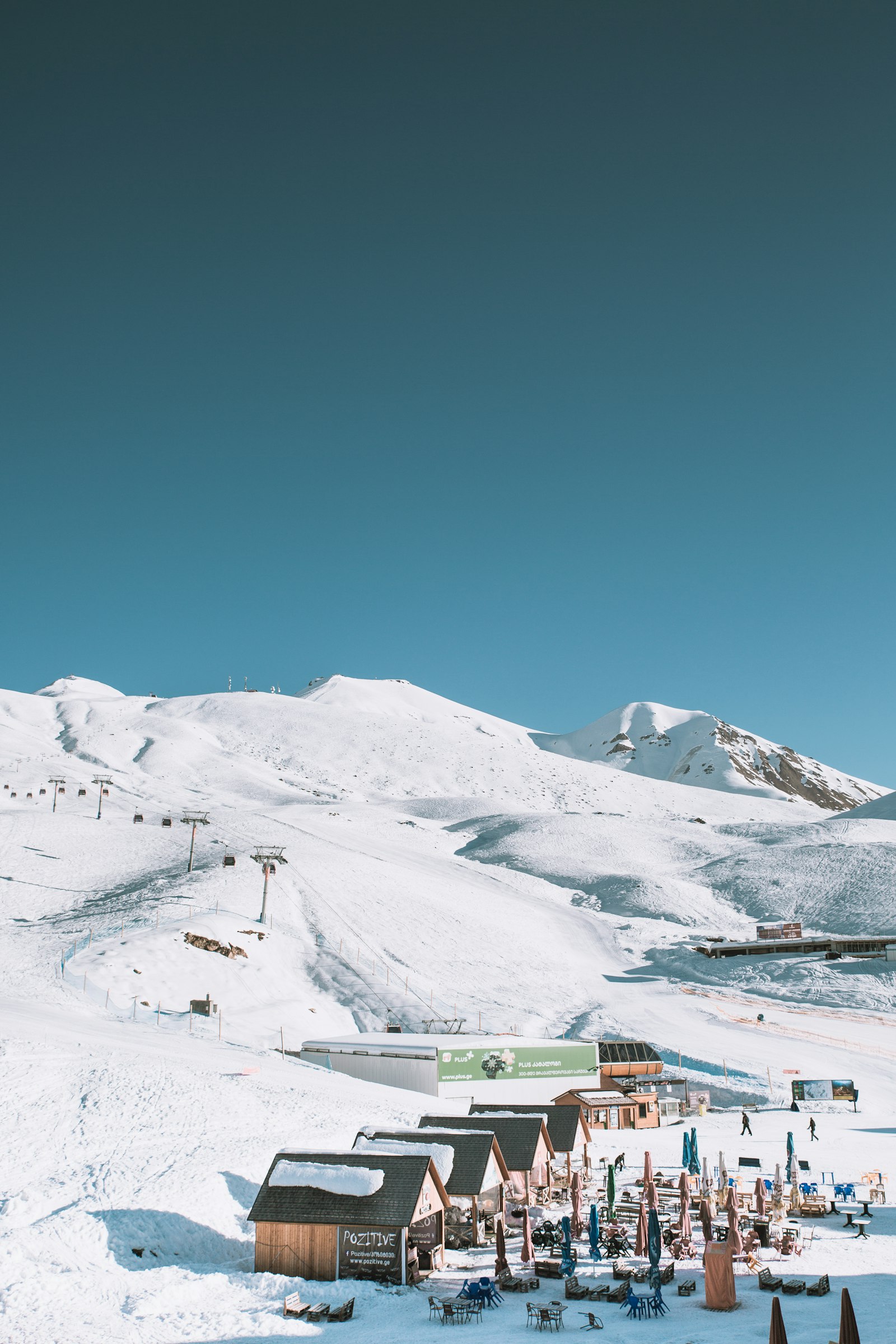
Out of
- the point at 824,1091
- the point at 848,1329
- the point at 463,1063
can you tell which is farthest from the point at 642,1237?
the point at 824,1091

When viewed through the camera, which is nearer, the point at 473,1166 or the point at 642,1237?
the point at 642,1237

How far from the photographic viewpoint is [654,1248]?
21.0 m

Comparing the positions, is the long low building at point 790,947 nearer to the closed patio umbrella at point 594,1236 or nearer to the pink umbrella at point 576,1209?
the pink umbrella at point 576,1209

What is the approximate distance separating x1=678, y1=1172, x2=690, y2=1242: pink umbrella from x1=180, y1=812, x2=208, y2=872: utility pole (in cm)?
5793

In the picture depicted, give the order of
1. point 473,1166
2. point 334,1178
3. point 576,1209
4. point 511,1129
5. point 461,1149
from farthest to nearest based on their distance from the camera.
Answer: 1. point 511,1129
2. point 461,1149
3. point 473,1166
4. point 576,1209
5. point 334,1178

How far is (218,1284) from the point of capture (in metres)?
21.5

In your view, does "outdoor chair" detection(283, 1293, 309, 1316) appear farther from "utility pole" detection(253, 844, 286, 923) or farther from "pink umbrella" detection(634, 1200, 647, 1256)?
"utility pole" detection(253, 844, 286, 923)

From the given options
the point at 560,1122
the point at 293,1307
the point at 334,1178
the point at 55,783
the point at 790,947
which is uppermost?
the point at 55,783

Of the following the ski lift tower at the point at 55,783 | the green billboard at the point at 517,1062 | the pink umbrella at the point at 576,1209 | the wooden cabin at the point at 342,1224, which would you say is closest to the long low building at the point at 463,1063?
the green billboard at the point at 517,1062

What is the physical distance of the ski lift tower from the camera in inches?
4016

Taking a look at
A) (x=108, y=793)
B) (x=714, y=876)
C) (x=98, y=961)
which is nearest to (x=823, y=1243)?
(x=98, y=961)

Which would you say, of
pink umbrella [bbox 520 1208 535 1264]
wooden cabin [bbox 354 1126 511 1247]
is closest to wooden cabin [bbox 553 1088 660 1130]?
wooden cabin [bbox 354 1126 511 1247]

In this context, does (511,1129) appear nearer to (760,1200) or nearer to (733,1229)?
(760,1200)

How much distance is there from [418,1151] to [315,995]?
121 ft
